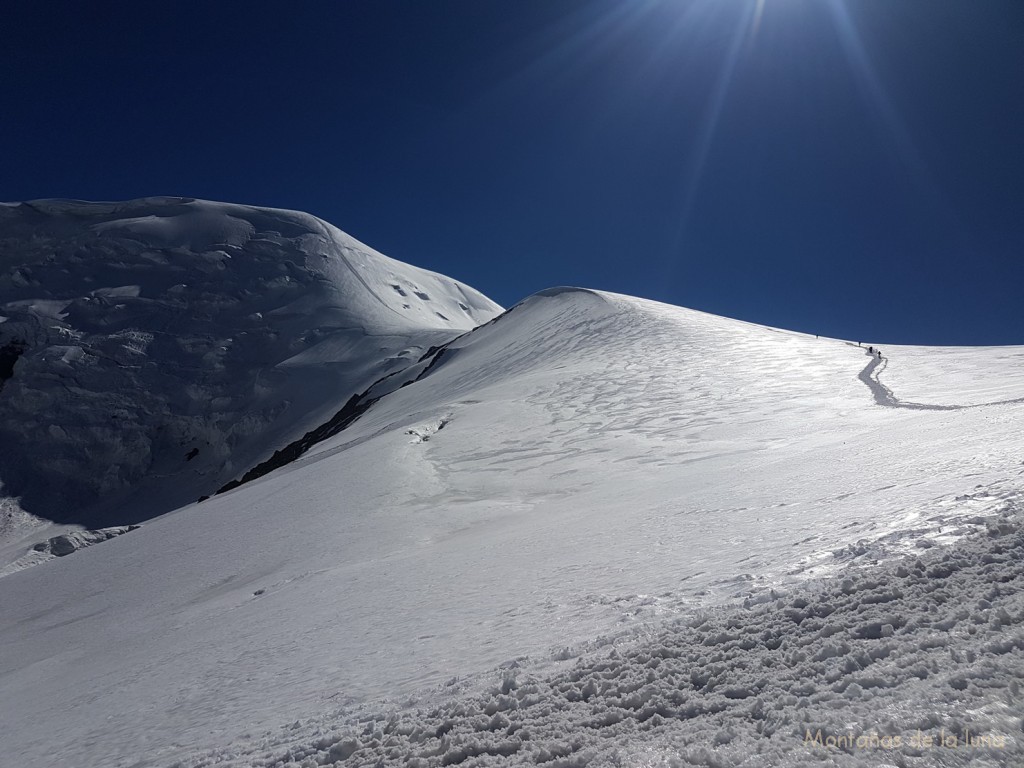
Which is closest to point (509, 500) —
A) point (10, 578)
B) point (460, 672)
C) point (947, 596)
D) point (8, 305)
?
point (460, 672)

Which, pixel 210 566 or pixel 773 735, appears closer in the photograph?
pixel 773 735

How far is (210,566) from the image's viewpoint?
31.3 feet

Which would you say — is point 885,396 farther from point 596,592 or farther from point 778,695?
point 778,695

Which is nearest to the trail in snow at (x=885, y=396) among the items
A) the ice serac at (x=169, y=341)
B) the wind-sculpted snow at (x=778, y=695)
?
the wind-sculpted snow at (x=778, y=695)

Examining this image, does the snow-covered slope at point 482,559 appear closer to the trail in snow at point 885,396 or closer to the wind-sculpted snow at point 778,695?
the wind-sculpted snow at point 778,695

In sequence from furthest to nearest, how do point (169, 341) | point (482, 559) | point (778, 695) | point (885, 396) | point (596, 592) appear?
point (169, 341), point (885, 396), point (482, 559), point (596, 592), point (778, 695)

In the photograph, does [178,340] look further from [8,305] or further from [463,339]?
[463,339]

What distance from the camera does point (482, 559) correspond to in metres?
6.25

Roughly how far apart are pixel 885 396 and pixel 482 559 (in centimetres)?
953

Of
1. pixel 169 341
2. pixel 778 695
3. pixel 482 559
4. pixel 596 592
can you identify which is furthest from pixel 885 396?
pixel 169 341

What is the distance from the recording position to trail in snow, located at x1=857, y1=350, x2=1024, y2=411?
28.6 ft

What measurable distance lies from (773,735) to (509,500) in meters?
7.23

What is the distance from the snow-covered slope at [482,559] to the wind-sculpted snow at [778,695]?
0.14 feet

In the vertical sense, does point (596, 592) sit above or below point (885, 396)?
below
